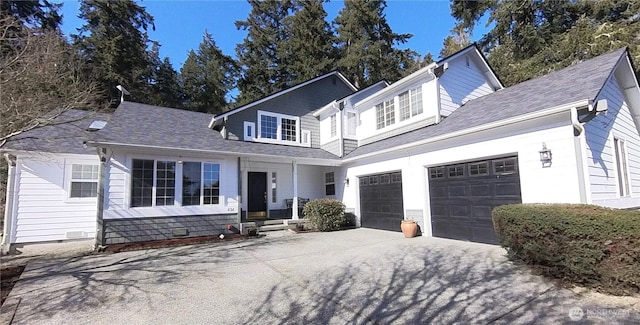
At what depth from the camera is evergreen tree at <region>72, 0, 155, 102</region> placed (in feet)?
71.3

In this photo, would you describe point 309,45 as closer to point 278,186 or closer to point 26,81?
point 278,186

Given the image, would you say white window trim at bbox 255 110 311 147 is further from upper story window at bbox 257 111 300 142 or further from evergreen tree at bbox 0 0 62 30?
evergreen tree at bbox 0 0 62 30

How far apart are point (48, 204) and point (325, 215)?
931 cm

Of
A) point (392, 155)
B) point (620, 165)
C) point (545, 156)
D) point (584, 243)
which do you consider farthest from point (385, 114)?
point (584, 243)

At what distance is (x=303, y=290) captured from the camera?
484 cm

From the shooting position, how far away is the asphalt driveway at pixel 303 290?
12.6 feet

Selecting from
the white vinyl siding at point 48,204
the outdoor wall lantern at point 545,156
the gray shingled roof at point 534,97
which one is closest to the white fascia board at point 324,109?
the gray shingled roof at point 534,97

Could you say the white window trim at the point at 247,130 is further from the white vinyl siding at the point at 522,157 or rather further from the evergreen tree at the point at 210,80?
the evergreen tree at the point at 210,80

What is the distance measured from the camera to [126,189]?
30.3 feet

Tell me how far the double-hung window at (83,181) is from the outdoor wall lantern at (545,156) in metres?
13.5

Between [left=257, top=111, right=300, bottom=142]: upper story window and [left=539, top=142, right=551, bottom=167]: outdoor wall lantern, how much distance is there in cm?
995

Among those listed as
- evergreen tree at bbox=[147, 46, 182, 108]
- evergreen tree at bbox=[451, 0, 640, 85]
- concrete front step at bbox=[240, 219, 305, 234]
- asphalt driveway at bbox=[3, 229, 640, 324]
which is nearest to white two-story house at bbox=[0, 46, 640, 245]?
concrete front step at bbox=[240, 219, 305, 234]

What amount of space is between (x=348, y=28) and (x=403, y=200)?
2055 centimetres

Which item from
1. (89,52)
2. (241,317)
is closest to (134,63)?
(89,52)
